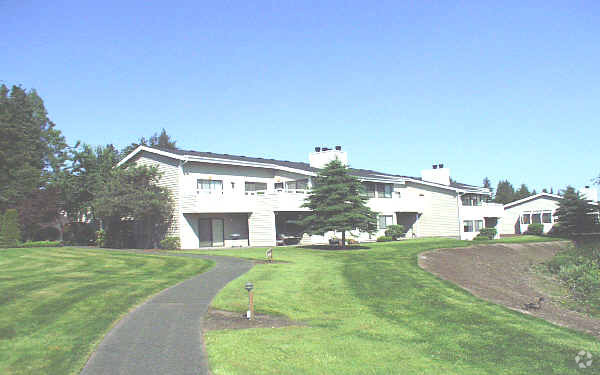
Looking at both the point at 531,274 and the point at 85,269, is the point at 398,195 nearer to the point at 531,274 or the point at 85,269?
the point at 531,274

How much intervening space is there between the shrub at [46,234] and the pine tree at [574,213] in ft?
158

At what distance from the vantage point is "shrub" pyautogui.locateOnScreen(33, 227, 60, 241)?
35.9 meters

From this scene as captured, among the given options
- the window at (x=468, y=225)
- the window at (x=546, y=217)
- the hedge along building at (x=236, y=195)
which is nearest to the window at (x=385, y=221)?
the hedge along building at (x=236, y=195)

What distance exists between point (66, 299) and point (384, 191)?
33591 mm

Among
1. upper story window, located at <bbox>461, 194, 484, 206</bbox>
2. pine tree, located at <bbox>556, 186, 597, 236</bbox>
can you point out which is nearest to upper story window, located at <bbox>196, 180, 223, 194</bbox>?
upper story window, located at <bbox>461, 194, 484, 206</bbox>

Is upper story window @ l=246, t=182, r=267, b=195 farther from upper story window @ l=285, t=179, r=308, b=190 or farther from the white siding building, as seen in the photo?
the white siding building

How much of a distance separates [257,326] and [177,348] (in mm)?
2446

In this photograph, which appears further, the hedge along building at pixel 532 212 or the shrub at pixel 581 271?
Answer: the hedge along building at pixel 532 212

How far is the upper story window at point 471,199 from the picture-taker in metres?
48.4

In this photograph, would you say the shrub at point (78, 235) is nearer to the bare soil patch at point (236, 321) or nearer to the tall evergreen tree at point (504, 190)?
the bare soil patch at point (236, 321)

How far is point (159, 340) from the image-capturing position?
9398 mm

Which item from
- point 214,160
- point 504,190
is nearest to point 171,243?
point 214,160

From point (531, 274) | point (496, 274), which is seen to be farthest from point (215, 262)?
point (531, 274)

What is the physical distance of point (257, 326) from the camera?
36.0 ft
